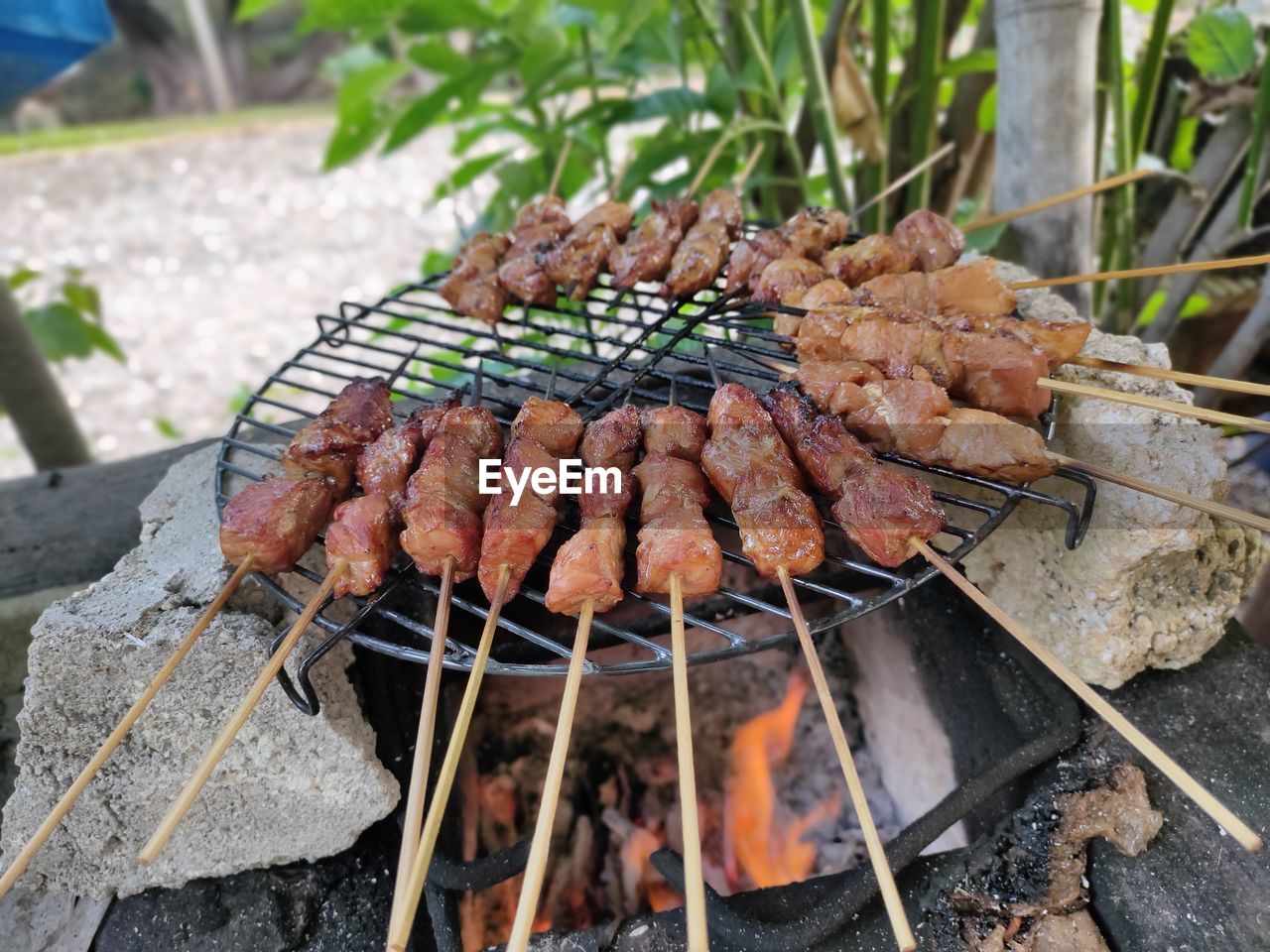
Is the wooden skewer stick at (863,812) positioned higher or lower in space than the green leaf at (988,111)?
lower

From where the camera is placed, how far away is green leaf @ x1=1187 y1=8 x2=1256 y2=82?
2.78 metres

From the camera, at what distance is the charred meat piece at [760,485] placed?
171 cm

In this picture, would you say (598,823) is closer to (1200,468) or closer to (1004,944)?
(1004,944)

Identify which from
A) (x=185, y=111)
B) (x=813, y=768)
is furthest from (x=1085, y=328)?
(x=185, y=111)

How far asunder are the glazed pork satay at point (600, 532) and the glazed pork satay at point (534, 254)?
3.05ft

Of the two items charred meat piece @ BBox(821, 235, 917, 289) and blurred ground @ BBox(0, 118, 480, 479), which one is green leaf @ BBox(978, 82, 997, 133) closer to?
charred meat piece @ BBox(821, 235, 917, 289)

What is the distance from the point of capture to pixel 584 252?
114 inches

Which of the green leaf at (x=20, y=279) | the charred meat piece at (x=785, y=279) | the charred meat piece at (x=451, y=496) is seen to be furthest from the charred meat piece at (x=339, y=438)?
the green leaf at (x=20, y=279)

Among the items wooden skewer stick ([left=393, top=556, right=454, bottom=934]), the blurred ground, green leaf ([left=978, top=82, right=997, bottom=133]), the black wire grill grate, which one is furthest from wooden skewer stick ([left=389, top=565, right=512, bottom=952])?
the blurred ground

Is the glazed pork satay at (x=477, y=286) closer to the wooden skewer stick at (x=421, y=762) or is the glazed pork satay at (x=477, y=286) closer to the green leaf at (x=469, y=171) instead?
the green leaf at (x=469, y=171)

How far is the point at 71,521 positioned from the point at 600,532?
7.96ft

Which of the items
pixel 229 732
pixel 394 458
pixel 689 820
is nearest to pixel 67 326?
pixel 394 458

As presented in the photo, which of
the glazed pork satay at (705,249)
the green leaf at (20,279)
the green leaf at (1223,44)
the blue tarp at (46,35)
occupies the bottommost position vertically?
the glazed pork satay at (705,249)

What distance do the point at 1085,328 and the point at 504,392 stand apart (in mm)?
1828
